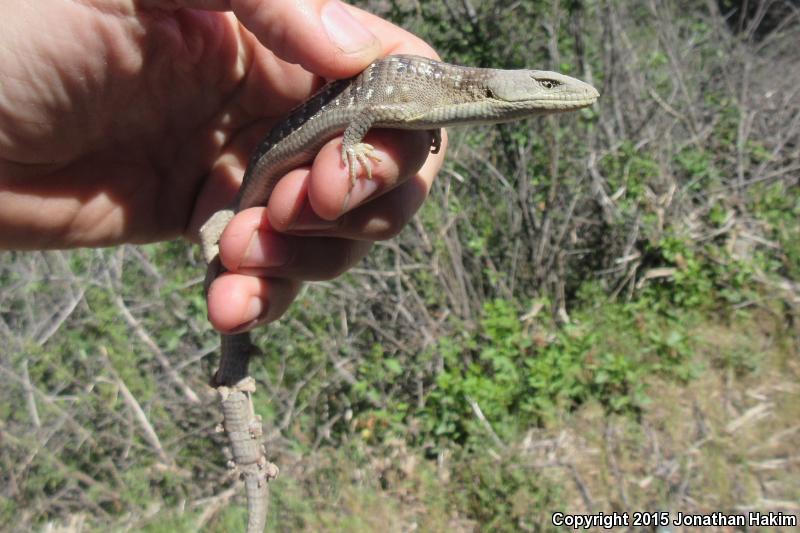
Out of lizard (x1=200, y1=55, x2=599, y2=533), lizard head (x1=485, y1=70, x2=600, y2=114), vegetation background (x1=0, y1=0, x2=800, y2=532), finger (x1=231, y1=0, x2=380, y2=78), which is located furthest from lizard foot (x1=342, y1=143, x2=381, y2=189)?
vegetation background (x1=0, y1=0, x2=800, y2=532)

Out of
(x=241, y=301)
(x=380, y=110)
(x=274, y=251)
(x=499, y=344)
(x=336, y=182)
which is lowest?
(x=499, y=344)

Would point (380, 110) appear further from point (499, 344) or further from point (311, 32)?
point (499, 344)

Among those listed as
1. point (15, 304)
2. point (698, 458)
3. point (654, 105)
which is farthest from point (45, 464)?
point (654, 105)

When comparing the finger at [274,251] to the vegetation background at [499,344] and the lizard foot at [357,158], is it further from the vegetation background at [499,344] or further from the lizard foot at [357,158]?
the vegetation background at [499,344]

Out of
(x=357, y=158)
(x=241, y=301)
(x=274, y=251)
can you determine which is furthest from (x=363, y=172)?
(x=241, y=301)

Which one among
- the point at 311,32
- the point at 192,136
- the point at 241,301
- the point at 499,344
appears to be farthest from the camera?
the point at 499,344

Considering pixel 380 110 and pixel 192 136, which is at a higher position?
pixel 380 110

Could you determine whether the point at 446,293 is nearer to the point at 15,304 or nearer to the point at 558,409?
the point at 558,409
